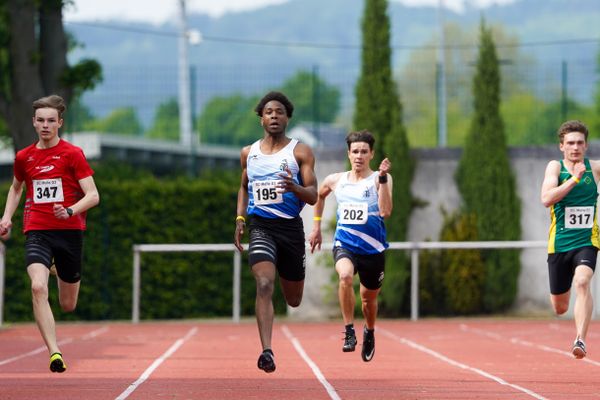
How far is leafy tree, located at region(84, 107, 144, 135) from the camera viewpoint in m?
32.9

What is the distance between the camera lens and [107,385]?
1121 cm

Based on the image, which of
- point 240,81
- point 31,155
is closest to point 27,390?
point 31,155

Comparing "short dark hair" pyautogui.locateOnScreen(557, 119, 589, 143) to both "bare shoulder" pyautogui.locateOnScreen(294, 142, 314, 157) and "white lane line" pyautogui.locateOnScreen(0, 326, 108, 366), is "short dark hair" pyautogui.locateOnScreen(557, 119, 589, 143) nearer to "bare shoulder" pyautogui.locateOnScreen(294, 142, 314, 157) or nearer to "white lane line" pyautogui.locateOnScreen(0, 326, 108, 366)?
"bare shoulder" pyautogui.locateOnScreen(294, 142, 314, 157)

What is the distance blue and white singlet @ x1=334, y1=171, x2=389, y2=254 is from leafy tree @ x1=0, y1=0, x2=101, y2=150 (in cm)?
1080

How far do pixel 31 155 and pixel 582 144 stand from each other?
445 centimetres

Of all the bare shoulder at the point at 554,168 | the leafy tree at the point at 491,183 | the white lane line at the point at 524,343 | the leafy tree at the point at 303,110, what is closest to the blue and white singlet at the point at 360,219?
the bare shoulder at the point at 554,168

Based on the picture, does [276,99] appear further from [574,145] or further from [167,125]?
[167,125]

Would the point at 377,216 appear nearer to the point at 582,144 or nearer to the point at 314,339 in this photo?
the point at 582,144

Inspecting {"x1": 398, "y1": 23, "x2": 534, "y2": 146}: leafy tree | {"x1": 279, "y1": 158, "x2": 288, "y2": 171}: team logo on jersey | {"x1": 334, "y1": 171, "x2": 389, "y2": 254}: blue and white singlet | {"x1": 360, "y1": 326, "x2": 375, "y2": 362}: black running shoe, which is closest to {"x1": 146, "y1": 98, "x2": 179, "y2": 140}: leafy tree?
{"x1": 398, "y1": 23, "x2": 534, "y2": 146}: leafy tree

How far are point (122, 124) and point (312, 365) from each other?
921 inches

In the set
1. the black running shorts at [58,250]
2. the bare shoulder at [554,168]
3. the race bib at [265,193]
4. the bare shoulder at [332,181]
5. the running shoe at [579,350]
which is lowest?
the running shoe at [579,350]

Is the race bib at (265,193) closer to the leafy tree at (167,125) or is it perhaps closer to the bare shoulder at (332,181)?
the bare shoulder at (332,181)

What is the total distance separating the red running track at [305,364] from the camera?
1065cm

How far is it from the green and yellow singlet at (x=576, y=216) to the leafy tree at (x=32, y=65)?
12724 mm
